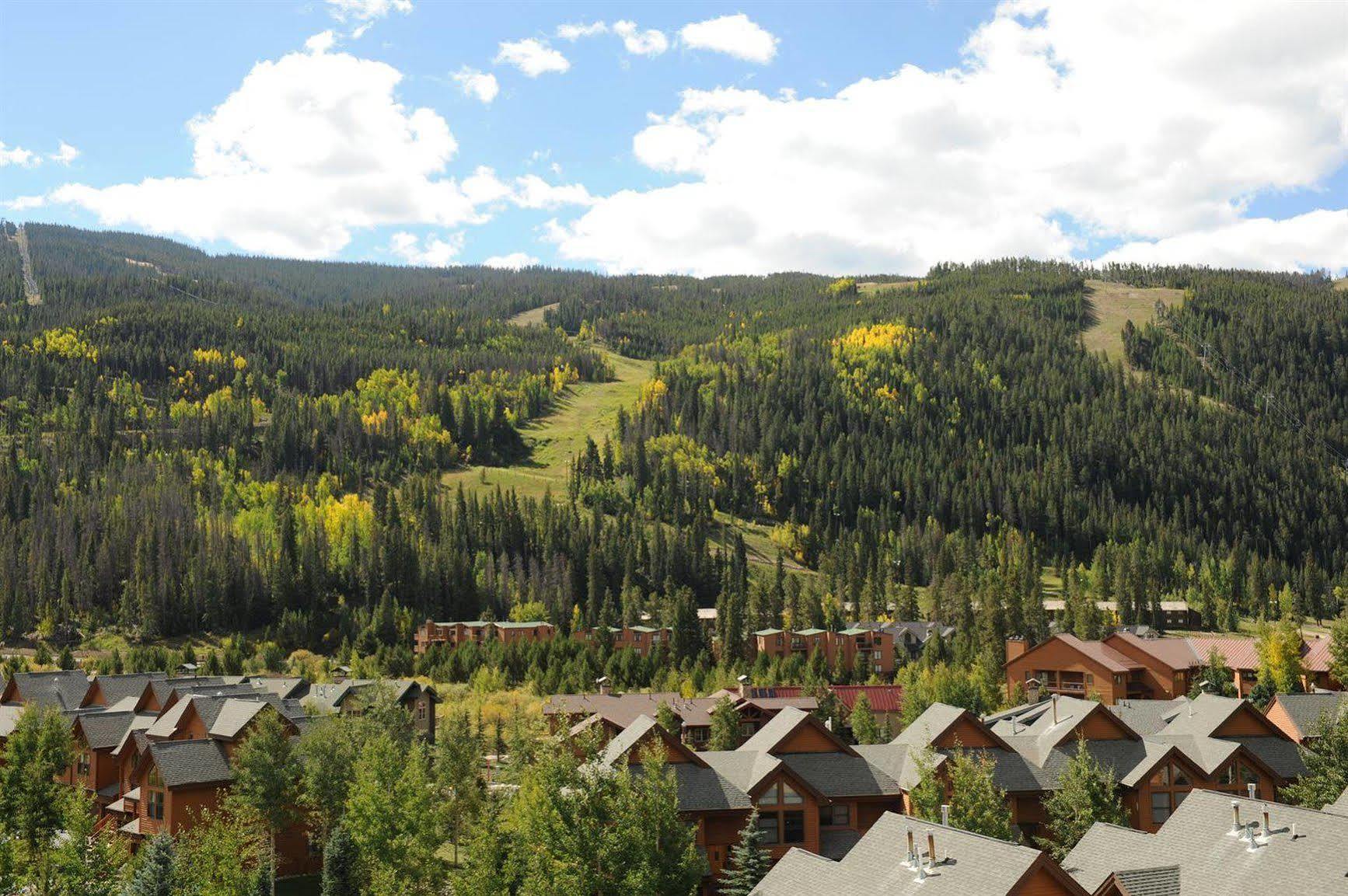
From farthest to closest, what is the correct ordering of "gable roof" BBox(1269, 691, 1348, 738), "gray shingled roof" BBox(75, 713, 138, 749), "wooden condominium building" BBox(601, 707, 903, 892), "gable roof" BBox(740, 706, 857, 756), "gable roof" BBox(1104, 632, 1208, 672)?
"gable roof" BBox(1104, 632, 1208, 672)
"gray shingled roof" BBox(75, 713, 138, 749)
"gable roof" BBox(1269, 691, 1348, 738)
"gable roof" BBox(740, 706, 857, 756)
"wooden condominium building" BBox(601, 707, 903, 892)

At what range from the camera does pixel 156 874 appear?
4438 cm

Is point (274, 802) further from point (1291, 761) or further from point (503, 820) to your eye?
point (1291, 761)

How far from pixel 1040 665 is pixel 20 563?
5468 inches

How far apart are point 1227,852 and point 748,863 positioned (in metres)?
19.9

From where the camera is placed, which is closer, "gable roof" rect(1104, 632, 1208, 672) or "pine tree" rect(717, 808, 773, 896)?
"pine tree" rect(717, 808, 773, 896)

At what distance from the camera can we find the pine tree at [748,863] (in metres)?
46.9

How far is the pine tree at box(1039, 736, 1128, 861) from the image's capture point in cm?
4597

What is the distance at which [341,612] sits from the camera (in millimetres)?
156875

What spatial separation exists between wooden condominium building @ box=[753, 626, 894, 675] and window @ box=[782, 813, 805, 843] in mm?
79730

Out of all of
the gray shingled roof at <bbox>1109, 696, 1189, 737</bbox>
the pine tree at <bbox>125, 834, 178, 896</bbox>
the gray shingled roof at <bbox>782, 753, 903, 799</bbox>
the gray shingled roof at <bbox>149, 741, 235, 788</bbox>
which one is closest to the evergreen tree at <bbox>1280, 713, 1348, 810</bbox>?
the gray shingled roof at <bbox>1109, 696, 1189, 737</bbox>

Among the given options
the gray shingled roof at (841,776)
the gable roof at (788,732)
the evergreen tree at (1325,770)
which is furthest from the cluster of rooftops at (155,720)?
the evergreen tree at (1325,770)

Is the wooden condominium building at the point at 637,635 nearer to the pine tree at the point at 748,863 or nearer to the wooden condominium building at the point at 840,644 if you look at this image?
the wooden condominium building at the point at 840,644

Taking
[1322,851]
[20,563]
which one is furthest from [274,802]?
[20,563]

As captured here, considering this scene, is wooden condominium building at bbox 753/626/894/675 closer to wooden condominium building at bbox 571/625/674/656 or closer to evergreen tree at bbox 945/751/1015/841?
wooden condominium building at bbox 571/625/674/656
